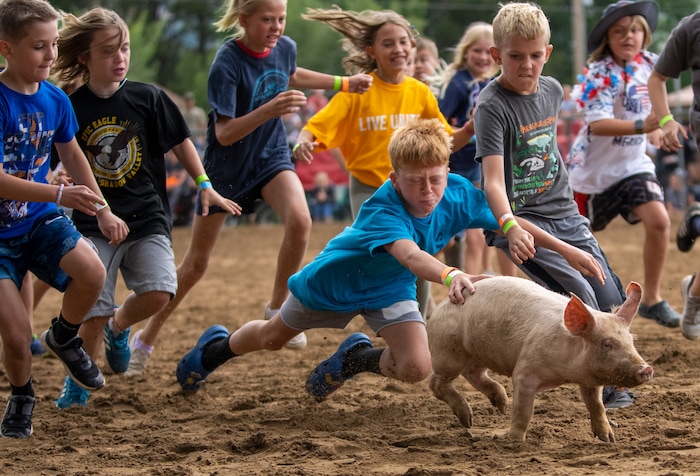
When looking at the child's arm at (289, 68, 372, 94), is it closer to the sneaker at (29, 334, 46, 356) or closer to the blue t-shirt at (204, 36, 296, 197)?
the blue t-shirt at (204, 36, 296, 197)

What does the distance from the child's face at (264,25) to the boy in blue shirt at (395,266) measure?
184 centimetres

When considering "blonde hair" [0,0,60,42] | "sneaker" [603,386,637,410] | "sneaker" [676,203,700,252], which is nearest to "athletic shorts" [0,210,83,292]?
"blonde hair" [0,0,60,42]

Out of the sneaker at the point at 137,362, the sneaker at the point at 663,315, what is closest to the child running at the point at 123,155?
the sneaker at the point at 137,362

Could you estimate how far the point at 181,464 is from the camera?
14.0ft

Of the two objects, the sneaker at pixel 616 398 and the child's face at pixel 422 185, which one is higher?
the child's face at pixel 422 185

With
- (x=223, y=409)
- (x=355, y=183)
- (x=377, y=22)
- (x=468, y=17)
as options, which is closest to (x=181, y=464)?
(x=223, y=409)

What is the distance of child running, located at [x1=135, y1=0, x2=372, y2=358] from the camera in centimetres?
625

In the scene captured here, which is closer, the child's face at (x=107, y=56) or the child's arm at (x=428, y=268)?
the child's arm at (x=428, y=268)

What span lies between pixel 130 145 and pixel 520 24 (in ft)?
7.53

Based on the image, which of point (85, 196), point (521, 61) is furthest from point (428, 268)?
point (85, 196)

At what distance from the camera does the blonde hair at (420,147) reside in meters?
4.41

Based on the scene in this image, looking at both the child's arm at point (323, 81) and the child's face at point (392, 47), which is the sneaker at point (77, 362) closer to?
the child's arm at point (323, 81)

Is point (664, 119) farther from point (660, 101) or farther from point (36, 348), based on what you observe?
point (36, 348)

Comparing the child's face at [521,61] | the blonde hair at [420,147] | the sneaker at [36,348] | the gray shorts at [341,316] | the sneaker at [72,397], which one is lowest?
the sneaker at [36,348]
